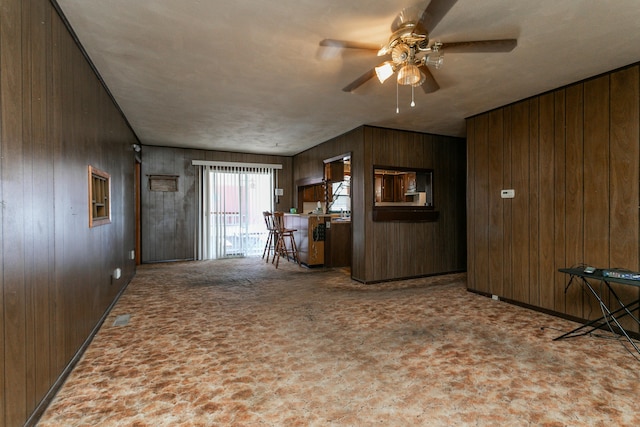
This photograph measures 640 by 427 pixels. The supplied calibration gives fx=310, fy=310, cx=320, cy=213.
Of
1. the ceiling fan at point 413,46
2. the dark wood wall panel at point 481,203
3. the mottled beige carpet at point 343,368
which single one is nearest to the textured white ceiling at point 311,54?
the ceiling fan at point 413,46

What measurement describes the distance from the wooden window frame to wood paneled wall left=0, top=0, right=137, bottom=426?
0.10 meters

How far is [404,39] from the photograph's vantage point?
6.72ft

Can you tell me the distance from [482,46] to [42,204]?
2.84m

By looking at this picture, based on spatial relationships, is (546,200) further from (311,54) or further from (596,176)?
(311,54)

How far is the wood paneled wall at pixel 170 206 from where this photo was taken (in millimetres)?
6402

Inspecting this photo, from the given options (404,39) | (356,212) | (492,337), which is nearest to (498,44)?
(404,39)

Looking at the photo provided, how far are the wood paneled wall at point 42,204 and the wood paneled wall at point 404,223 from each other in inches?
132

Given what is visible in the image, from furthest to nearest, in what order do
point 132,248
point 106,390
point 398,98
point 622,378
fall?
1. point 132,248
2. point 398,98
3. point 622,378
4. point 106,390

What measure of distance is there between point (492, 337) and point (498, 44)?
2.37m

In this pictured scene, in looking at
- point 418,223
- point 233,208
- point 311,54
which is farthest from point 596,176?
point 233,208

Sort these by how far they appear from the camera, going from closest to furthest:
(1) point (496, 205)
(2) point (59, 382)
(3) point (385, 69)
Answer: (2) point (59, 382) < (3) point (385, 69) < (1) point (496, 205)

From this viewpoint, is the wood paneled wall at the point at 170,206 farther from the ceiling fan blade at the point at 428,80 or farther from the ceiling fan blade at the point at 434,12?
the ceiling fan blade at the point at 434,12

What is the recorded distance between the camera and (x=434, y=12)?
5.56ft

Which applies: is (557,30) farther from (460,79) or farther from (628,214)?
(628,214)
